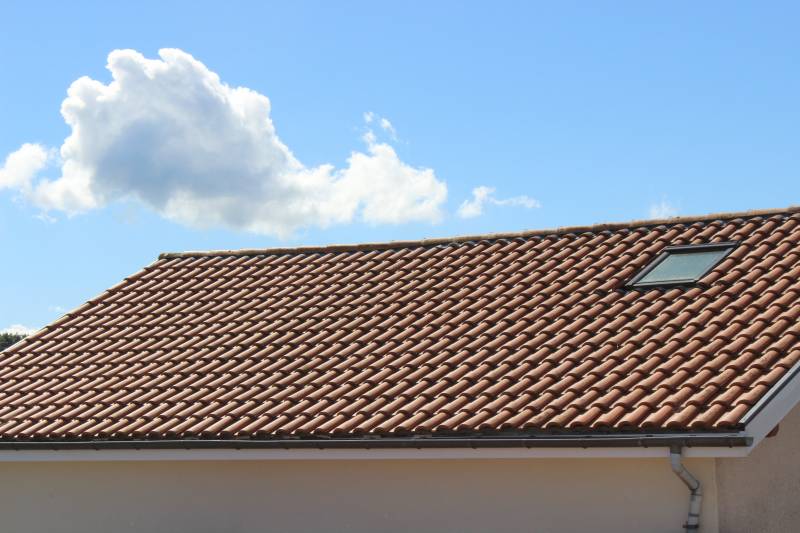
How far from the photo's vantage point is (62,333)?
16.2 meters

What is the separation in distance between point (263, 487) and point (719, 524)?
461cm

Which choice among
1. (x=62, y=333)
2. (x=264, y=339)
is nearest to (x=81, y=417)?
(x=264, y=339)

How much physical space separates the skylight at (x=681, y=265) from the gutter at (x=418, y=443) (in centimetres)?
331

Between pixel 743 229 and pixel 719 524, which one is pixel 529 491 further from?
pixel 743 229

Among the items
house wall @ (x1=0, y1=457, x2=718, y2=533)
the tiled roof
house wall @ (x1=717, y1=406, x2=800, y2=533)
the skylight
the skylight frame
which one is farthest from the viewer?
the skylight

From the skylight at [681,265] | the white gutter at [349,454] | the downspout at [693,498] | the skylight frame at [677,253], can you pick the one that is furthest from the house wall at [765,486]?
the skylight at [681,265]

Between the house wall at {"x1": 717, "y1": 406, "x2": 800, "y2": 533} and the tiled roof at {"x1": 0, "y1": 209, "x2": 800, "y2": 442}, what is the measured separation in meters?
0.76

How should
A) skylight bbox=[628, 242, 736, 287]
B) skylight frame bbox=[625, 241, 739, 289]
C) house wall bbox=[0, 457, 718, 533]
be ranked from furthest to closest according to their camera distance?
skylight bbox=[628, 242, 736, 287]
skylight frame bbox=[625, 241, 739, 289]
house wall bbox=[0, 457, 718, 533]

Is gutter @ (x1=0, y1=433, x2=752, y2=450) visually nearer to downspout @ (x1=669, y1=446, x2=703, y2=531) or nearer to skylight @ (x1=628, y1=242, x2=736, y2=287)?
downspout @ (x1=669, y1=446, x2=703, y2=531)

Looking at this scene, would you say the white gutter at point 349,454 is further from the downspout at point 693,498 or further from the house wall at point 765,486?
the house wall at point 765,486

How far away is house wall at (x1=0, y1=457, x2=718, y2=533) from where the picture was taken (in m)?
9.83

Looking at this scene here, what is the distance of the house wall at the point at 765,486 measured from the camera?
9.52m

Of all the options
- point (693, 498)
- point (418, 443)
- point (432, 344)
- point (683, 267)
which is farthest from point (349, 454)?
point (683, 267)

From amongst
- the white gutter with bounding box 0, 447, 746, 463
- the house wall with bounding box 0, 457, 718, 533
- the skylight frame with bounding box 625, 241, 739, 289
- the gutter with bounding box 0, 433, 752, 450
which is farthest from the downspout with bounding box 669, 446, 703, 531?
the skylight frame with bounding box 625, 241, 739, 289
